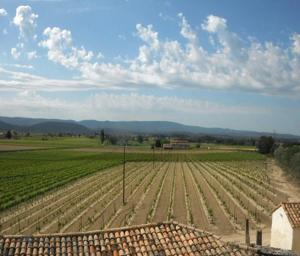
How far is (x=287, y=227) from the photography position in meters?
19.6

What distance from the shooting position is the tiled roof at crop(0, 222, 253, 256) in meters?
10.6

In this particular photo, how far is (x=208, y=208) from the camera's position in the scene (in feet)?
107

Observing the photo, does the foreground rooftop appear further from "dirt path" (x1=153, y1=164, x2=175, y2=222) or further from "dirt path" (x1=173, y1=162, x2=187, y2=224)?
"dirt path" (x1=153, y1=164, x2=175, y2=222)

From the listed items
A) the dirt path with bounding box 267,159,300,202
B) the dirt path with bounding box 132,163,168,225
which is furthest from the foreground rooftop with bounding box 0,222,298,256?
the dirt path with bounding box 267,159,300,202

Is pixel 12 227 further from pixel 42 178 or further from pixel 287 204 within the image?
pixel 42 178

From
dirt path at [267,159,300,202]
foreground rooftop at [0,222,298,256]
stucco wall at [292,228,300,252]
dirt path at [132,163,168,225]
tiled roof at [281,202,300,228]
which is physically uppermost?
foreground rooftop at [0,222,298,256]

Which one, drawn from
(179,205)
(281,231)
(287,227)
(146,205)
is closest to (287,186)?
(179,205)

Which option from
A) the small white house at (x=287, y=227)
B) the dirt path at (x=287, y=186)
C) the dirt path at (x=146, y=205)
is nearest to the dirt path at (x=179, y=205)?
the dirt path at (x=146, y=205)

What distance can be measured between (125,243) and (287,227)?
10765 millimetres

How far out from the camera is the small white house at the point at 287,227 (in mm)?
19031

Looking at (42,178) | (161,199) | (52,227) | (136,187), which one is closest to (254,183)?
(136,187)

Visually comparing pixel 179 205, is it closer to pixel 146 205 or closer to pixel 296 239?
pixel 146 205

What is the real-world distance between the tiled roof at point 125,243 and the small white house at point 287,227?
8.47 m

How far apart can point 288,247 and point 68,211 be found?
55.0ft
